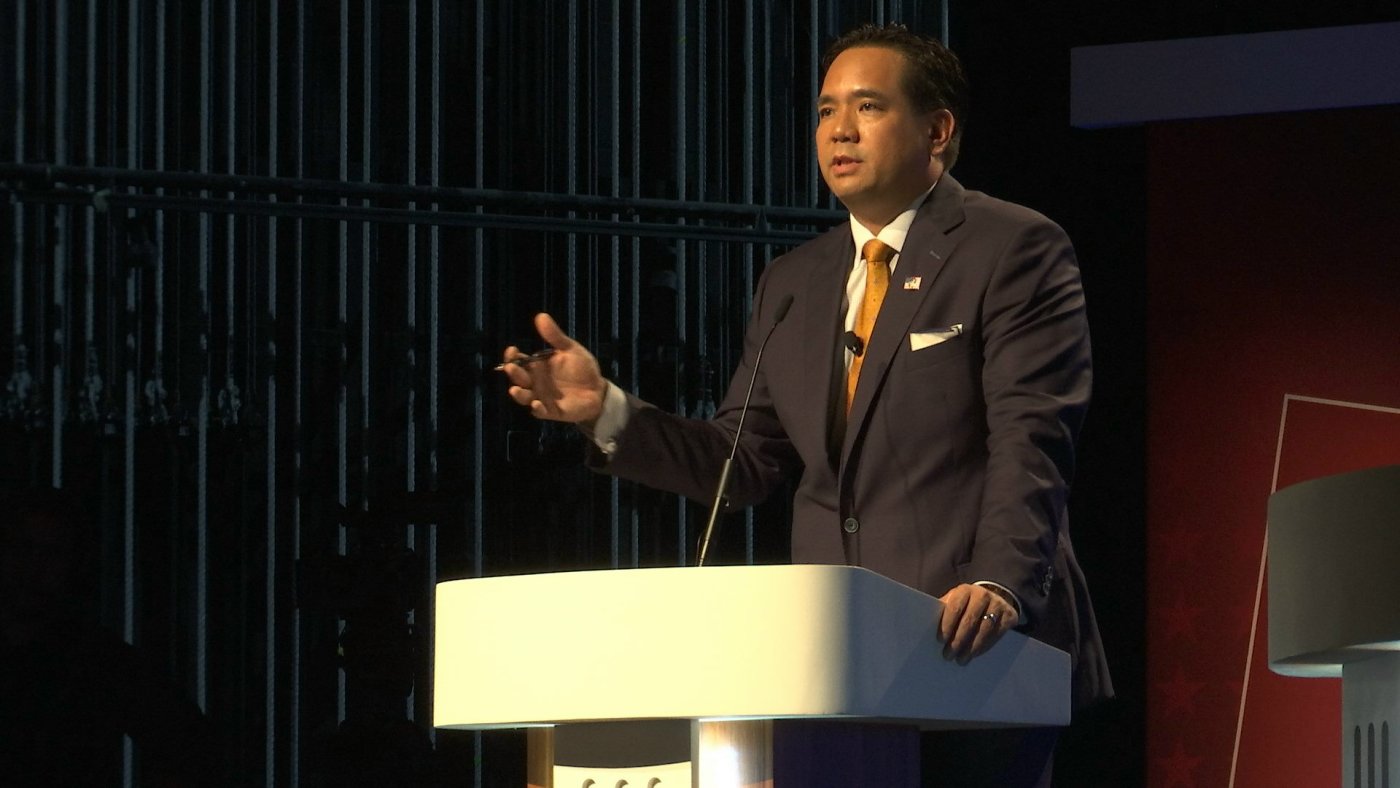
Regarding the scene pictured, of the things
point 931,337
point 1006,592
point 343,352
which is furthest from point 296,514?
point 1006,592

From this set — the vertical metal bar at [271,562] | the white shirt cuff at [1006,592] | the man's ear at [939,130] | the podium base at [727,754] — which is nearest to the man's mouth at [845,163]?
the man's ear at [939,130]

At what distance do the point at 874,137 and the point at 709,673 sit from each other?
2.74 ft

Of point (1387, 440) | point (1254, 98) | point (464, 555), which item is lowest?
point (464, 555)

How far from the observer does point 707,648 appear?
1.53 m

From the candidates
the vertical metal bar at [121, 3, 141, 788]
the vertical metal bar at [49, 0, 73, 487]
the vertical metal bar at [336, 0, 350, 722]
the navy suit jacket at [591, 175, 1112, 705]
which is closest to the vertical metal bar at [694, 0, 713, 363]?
the vertical metal bar at [336, 0, 350, 722]

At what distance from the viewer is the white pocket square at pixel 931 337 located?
78.5 inches

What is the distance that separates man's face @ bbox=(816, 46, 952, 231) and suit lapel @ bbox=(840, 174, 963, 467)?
0.15ft

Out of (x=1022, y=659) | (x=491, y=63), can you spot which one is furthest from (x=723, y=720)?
(x=491, y=63)

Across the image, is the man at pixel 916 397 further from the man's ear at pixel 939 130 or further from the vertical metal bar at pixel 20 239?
the vertical metal bar at pixel 20 239

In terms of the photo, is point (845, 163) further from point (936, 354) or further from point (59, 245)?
point (59, 245)

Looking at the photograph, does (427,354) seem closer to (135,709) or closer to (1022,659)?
(135,709)

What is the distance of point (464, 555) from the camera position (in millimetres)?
3572

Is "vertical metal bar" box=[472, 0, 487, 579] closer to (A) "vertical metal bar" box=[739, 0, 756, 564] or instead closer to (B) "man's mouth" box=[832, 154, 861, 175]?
(A) "vertical metal bar" box=[739, 0, 756, 564]

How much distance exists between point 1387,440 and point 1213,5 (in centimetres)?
96
